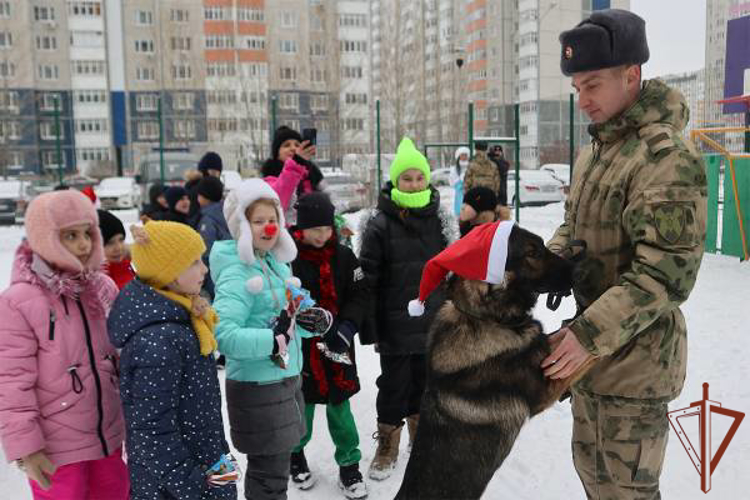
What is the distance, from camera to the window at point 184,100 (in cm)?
4690

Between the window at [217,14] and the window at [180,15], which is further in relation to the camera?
the window at [217,14]

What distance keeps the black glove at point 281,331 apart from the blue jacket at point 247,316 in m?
0.02

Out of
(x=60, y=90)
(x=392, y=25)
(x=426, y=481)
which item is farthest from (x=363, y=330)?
(x=60, y=90)

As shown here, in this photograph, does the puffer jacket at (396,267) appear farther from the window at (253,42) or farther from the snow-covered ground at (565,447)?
the window at (253,42)

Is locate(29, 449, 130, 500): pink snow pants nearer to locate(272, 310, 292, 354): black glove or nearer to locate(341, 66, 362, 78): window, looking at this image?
locate(272, 310, 292, 354): black glove

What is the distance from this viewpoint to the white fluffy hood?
297 cm

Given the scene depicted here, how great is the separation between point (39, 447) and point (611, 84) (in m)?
2.46

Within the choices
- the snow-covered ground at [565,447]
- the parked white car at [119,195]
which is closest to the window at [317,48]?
A: the parked white car at [119,195]

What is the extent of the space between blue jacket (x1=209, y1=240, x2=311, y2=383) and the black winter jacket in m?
0.65

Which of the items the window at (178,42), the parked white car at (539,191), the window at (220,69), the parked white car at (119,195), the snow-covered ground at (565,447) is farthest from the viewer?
the window at (220,69)

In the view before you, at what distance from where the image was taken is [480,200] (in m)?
5.55

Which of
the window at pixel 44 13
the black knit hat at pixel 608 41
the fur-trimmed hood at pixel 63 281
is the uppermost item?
the window at pixel 44 13

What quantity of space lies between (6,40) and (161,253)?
58223 millimetres

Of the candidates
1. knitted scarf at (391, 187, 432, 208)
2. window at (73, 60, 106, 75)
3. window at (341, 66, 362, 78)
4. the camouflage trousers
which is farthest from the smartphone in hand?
window at (73, 60, 106, 75)
